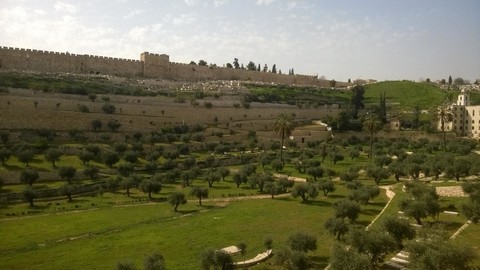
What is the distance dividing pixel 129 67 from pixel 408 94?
57.0 m

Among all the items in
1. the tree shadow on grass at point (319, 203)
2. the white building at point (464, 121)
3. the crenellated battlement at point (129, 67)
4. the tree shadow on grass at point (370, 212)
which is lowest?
the tree shadow on grass at point (319, 203)

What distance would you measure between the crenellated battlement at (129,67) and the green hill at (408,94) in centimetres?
1660

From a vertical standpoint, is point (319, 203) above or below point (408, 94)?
below

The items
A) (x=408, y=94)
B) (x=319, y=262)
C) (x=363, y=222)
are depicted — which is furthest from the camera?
(x=408, y=94)

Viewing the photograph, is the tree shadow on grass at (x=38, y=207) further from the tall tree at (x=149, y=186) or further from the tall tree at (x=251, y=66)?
the tall tree at (x=251, y=66)

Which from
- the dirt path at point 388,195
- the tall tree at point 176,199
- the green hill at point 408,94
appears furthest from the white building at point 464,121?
the tall tree at point 176,199

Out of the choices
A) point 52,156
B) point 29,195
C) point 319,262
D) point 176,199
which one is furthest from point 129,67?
point 319,262

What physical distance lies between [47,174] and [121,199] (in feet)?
23.2

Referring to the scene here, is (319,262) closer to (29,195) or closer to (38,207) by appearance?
(38,207)

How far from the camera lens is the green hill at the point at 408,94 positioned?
271 ft

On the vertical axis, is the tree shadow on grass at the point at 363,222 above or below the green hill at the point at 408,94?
below

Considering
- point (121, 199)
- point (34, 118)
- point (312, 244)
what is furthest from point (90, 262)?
point (34, 118)

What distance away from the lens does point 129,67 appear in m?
82.8

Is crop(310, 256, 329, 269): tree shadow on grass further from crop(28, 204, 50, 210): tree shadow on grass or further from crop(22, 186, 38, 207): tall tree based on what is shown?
crop(22, 186, 38, 207): tall tree
